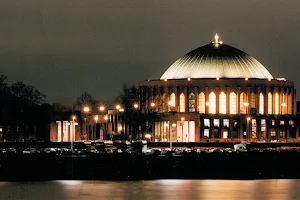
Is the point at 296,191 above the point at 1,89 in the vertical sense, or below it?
below

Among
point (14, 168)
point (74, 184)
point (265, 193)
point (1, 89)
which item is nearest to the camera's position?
point (265, 193)

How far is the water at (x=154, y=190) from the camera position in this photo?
294 feet

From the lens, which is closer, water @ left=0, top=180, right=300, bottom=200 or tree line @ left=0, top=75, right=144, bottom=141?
water @ left=0, top=180, right=300, bottom=200

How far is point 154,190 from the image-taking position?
9500cm

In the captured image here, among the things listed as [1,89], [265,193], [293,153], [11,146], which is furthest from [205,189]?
[1,89]

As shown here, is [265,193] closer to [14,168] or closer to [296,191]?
[296,191]

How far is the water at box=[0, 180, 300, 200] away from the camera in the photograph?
8962 centimetres

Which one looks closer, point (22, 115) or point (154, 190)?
point (154, 190)

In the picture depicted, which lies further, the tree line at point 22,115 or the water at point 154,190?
the tree line at point 22,115

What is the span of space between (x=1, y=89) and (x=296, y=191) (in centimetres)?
10069

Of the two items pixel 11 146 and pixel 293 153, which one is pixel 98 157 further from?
pixel 11 146

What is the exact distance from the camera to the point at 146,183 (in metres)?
102

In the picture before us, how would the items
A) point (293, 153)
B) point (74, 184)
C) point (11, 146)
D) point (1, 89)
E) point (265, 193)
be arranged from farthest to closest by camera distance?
point (1, 89), point (11, 146), point (293, 153), point (74, 184), point (265, 193)

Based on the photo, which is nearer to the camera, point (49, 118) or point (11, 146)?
point (11, 146)
